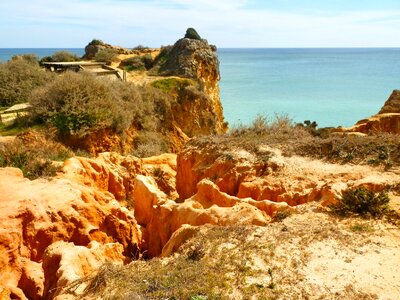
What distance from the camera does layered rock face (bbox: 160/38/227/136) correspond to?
2742 cm

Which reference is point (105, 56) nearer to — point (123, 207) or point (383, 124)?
point (383, 124)

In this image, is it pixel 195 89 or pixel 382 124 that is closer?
pixel 382 124

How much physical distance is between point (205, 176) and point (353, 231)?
5998mm

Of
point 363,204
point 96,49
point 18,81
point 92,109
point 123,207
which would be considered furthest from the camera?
point 96,49

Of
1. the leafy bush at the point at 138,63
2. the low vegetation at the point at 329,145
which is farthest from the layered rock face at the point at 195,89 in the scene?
the low vegetation at the point at 329,145

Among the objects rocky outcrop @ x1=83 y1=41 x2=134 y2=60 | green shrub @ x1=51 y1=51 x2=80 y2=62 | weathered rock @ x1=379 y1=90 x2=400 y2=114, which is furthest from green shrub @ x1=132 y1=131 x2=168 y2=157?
rocky outcrop @ x1=83 y1=41 x2=134 y2=60

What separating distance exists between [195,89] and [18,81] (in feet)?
38.7

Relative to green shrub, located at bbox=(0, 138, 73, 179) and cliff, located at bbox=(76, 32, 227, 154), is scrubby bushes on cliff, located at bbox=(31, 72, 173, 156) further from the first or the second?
green shrub, located at bbox=(0, 138, 73, 179)

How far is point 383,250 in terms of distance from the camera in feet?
21.1

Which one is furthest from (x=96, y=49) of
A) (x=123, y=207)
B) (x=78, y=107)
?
(x=123, y=207)

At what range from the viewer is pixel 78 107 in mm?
17641

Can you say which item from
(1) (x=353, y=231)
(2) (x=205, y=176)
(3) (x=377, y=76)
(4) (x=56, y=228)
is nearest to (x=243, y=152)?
(2) (x=205, y=176)

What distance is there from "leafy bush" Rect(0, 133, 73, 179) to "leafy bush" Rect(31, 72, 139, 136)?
1965mm

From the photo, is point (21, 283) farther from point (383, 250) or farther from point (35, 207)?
point (383, 250)
